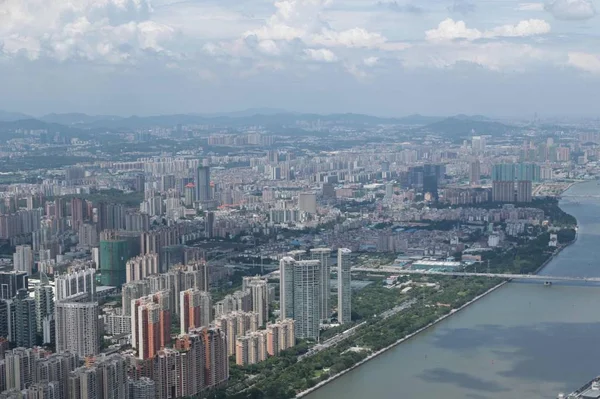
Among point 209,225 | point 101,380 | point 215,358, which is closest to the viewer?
point 101,380

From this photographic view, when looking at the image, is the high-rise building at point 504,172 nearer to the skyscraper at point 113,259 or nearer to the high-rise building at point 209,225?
the high-rise building at point 209,225

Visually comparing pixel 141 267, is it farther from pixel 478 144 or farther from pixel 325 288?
pixel 478 144

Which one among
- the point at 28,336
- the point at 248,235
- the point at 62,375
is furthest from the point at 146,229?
the point at 62,375

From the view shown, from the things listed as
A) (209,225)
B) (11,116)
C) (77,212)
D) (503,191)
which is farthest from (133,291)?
(11,116)

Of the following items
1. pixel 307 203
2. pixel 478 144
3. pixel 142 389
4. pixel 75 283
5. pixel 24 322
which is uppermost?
pixel 478 144

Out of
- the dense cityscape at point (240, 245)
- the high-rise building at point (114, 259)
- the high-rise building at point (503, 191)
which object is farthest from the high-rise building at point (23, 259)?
the high-rise building at point (503, 191)

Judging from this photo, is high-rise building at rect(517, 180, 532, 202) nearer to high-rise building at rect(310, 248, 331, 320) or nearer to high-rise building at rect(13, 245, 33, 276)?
high-rise building at rect(310, 248, 331, 320)

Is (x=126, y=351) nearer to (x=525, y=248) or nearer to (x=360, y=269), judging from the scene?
(x=360, y=269)
